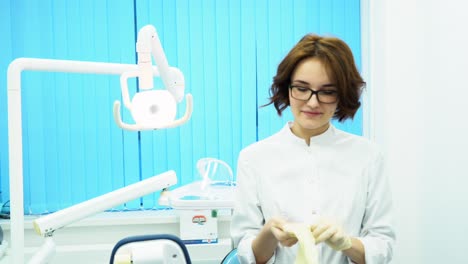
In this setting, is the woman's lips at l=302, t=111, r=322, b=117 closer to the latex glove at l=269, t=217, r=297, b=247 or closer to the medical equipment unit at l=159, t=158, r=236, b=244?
the latex glove at l=269, t=217, r=297, b=247

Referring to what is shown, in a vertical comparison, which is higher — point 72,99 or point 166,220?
point 72,99

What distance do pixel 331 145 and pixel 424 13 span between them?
140cm

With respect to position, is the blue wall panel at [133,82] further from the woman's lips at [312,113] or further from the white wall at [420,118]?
the woman's lips at [312,113]

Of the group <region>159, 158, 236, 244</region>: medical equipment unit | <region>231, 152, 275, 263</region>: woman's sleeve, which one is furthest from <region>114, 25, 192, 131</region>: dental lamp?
<region>159, 158, 236, 244</region>: medical equipment unit

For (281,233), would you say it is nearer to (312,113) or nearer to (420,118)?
(312,113)

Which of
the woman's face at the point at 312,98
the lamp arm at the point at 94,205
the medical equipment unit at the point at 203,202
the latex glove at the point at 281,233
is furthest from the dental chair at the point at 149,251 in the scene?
the medical equipment unit at the point at 203,202

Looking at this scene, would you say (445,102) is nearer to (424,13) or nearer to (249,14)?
(424,13)

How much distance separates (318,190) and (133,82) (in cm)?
167

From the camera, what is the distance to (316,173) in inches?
48.8

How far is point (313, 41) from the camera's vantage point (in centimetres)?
119

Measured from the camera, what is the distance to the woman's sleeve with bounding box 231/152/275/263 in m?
1.22

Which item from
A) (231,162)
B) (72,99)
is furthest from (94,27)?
(231,162)

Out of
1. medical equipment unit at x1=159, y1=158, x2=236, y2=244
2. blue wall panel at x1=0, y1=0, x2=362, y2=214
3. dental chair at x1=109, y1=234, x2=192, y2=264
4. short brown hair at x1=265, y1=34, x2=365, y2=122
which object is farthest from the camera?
blue wall panel at x1=0, y1=0, x2=362, y2=214

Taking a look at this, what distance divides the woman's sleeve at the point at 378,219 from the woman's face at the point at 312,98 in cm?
22
